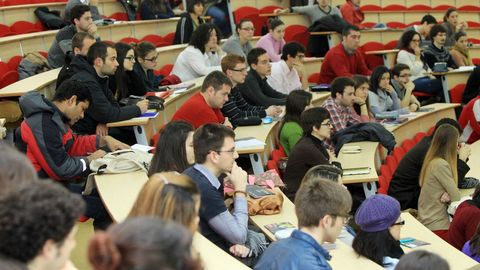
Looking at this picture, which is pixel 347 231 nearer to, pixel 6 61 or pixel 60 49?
pixel 60 49

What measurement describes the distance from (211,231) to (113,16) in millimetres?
7212

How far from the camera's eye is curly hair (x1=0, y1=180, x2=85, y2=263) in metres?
1.97

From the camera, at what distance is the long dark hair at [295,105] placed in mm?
6906

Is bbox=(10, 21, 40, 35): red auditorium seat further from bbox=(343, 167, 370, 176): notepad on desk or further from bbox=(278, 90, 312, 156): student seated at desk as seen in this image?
bbox=(343, 167, 370, 176): notepad on desk

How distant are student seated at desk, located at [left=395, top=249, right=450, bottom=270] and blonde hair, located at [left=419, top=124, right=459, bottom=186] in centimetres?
357

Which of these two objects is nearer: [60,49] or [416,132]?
[60,49]

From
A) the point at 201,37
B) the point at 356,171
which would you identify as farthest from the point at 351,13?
the point at 356,171

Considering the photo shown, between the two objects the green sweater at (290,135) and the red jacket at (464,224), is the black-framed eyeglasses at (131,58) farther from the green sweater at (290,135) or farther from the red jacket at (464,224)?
the red jacket at (464,224)

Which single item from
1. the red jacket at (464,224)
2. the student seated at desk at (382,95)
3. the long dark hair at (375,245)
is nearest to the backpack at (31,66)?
the student seated at desk at (382,95)

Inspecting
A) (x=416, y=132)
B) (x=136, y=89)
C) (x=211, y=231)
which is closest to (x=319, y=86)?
(x=416, y=132)

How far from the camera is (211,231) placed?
4.26m

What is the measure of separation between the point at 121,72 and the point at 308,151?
1.90m

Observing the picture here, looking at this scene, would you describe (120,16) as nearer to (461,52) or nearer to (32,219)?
(461,52)

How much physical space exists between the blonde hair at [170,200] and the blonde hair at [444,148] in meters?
3.85
